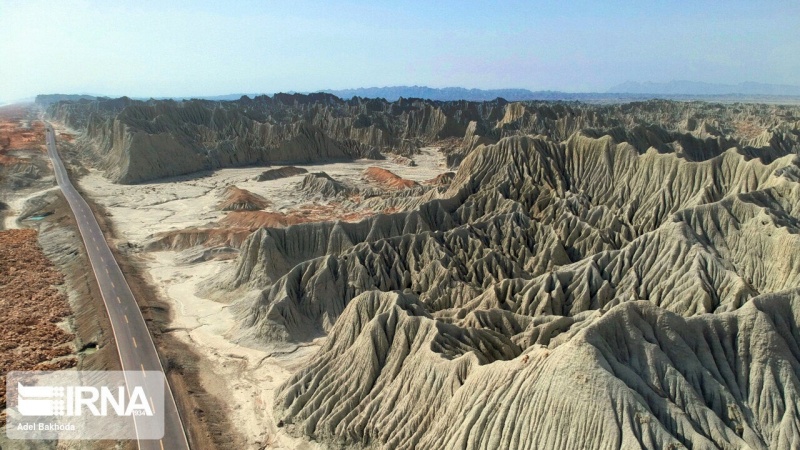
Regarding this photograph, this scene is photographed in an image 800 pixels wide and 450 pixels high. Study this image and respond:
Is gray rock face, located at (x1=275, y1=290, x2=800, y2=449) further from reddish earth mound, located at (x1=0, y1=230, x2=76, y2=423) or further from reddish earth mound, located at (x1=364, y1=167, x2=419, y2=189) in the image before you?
reddish earth mound, located at (x1=364, y1=167, x2=419, y2=189)

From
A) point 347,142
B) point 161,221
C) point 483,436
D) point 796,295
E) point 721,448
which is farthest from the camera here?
point 347,142

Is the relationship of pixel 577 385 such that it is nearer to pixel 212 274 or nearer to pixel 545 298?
pixel 545 298

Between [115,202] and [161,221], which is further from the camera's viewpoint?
→ [115,202]

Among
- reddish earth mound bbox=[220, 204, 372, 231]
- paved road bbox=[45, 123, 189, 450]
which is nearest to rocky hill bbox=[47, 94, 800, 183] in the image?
reddish earth mound bbox=[220, 204, 372, 231]

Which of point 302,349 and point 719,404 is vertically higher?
point 719,404

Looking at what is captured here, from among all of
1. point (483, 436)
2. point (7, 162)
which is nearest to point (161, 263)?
point (483, 436)

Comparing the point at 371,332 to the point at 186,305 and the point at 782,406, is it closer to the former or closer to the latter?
the point at 782,406

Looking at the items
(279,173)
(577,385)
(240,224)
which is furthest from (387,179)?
(577,385)
